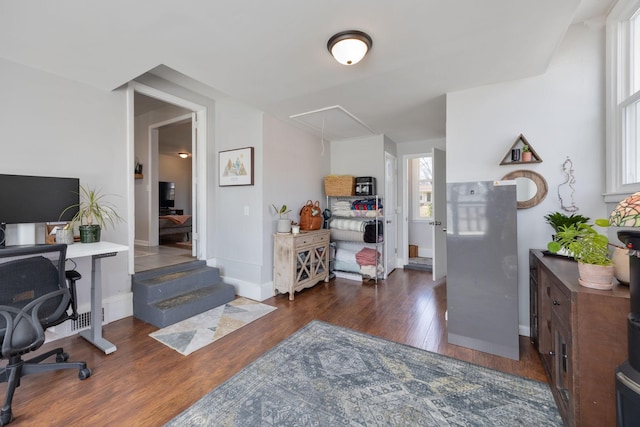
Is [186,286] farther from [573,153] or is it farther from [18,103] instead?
[573,153]

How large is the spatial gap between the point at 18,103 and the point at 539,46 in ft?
13.5

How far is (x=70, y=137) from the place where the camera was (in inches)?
98.7

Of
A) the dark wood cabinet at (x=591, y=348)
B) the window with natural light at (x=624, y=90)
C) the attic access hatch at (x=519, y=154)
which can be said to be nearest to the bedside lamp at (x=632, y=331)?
the dark wood cabinet at (x=591, y=348)

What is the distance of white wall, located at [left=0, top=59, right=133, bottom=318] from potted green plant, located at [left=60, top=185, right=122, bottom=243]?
0.25 feet

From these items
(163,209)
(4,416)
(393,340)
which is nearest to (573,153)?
(393,340)

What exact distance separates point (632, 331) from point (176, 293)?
11.4ft

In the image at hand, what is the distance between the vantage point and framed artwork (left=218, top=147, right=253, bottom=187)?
11.2 feet

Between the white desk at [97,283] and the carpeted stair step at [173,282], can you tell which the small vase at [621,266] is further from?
the carpeted stair step at [173,282]

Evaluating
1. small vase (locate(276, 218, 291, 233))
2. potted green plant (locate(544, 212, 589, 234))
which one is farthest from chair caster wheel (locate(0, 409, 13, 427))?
potted green plant (locate(544, 212, 589, 234))

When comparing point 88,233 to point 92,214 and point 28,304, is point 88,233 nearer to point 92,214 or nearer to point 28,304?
point 92,214

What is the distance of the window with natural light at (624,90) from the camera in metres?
1.85

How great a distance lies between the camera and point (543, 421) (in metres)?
1.47

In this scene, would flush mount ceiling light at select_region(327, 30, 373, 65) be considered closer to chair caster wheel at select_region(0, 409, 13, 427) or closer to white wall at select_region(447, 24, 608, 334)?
white wall at select_region(447, 24, 608, 334)

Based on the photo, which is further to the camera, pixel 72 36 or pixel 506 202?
pixel 506 202
